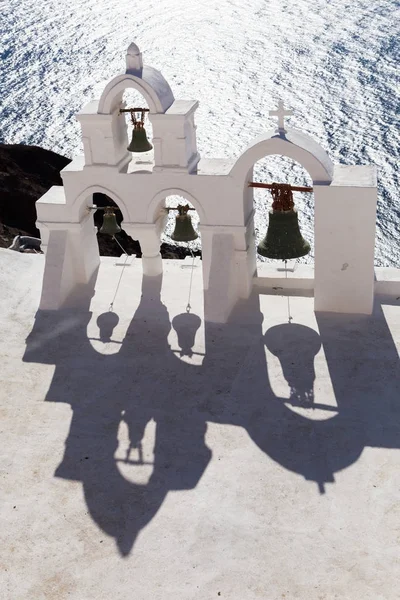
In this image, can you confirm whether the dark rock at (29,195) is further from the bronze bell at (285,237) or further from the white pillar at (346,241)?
the white pillar at (346,241)

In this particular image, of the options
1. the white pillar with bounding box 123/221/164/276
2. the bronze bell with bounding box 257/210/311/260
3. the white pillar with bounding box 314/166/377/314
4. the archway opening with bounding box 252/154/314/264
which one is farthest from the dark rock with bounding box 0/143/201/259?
the white pillar with bounding box 314/166/377/314

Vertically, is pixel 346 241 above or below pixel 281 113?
below

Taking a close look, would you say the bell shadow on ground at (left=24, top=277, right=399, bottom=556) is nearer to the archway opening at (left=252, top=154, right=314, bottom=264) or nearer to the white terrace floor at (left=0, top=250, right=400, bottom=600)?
the white terrace floor at (left=0, top=250, right=400, bottom=600)

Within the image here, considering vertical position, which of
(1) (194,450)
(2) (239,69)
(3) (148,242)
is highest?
(2) (239,69)

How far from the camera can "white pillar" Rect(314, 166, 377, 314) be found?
17766mm

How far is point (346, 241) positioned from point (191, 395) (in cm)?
462

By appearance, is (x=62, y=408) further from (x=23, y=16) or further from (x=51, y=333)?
(x=23, y=16)

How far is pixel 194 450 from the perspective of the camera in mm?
15328

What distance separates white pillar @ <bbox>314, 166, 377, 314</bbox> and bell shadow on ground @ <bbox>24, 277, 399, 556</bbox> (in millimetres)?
434

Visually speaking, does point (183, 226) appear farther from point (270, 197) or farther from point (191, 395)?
point (270, 197)

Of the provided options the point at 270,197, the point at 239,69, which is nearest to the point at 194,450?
the point at 270,197

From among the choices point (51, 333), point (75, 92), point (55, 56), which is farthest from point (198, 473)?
point (55, 56)

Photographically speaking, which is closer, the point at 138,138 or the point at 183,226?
the point at 138,138

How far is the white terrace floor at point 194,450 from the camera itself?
12.9 meters
